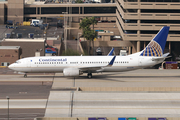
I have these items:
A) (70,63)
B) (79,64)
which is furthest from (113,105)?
(70,63)

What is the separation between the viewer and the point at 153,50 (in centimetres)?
6025

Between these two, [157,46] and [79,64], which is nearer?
[79,64]

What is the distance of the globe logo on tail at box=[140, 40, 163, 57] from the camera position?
59.8 m

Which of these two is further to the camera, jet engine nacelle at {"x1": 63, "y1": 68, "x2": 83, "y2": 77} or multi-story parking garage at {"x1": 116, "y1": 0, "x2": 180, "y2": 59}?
multi-story parking garage at {"x1": 116, "y1": 0, "x2": 180, "y2": 59}

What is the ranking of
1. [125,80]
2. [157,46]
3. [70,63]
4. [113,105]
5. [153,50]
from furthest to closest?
[157,46] → [153,50] → [125,80] → [70,63] → [113,105]

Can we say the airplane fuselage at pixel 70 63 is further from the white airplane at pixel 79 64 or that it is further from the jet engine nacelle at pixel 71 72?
the jet engine nacelle at pixel 71 72

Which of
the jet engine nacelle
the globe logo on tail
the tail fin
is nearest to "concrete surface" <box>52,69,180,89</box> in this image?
the jet engine nacelle

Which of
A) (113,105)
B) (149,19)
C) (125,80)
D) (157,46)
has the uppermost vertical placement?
(149,19)

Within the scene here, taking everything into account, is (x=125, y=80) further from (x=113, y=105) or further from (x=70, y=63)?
(x=113, y=105)

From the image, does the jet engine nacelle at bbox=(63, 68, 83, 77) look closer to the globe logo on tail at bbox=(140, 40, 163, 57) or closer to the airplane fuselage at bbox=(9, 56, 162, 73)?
the airplane fuselage at bbox=(9, 56, 162, 73)

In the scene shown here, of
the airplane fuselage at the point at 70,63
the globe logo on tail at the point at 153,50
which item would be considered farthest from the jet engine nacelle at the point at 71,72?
the globe logo on tail at the point at 153,50

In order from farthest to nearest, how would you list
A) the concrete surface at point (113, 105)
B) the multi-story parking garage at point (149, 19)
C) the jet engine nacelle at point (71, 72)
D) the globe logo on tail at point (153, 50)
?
the multi-story parking garage at point (149, 19) → the globe logo on tail at point (153, 50) → the jet engine nacelle at point (71, 72) → the concrete surface at point (113, 105)

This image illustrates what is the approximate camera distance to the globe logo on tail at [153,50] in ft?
196

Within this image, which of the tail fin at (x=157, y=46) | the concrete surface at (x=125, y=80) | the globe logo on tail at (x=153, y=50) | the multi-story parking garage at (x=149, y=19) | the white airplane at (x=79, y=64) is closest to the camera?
the concrete surface at (x=125, y=80)
